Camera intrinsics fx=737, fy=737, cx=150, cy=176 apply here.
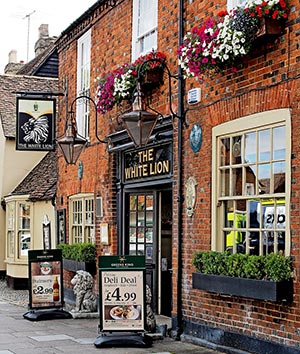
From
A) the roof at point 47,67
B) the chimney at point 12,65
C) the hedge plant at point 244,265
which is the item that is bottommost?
the hedge plant at point 244,265

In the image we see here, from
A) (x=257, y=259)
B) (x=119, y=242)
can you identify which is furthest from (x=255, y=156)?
(x=119, y=242)

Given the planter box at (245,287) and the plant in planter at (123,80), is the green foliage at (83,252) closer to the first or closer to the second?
the plant in planter at (123,80)

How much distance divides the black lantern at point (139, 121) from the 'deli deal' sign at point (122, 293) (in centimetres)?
169

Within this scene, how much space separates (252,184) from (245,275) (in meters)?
1.19

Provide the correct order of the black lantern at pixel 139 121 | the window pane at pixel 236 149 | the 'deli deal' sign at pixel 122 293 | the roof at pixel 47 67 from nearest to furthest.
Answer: the window pane at pixel 236 149, the black lantern at pixel 139 121, the 'deli deal' sign at pixel 122 293, the roof at pixel 47 67

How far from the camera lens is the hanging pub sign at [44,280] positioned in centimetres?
1322

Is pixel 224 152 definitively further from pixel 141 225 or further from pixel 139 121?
pixel 141 225

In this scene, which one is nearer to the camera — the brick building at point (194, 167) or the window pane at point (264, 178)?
the brick building at point (194, 167)

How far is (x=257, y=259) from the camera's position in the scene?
8.59m

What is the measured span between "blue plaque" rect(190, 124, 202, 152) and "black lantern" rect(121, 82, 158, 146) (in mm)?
663

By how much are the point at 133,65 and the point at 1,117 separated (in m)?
12.2

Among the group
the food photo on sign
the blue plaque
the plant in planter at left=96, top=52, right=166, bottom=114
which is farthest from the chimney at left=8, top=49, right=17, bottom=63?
the food photo on sign

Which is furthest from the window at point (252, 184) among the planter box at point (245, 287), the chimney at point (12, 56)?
the chimney at point (12, 56)

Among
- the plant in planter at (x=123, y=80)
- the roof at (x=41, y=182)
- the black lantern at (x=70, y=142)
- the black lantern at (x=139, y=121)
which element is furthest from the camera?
the roof at (x=41, y=182)
